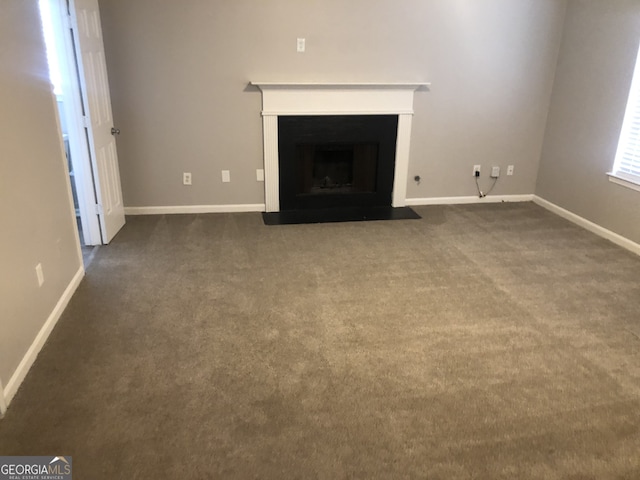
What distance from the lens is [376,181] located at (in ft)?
16.0

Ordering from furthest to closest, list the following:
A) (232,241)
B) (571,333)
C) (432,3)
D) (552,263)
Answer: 1. (432,3)
2. (232,241)
3. (552,263)
4. (571,333)

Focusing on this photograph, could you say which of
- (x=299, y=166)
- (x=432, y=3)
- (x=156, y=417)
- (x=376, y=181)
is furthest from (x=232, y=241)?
(x=432, y=3)

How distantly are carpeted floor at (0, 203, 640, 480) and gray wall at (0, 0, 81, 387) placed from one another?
0.75 ft

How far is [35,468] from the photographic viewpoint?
185cm

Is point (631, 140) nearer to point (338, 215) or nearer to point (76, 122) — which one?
point (338, 215)

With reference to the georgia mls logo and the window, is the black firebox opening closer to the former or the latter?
the window

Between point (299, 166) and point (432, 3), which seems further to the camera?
point (299, 166)

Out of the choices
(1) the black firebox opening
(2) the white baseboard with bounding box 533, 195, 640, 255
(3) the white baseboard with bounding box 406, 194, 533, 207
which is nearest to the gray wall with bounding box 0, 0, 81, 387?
(1) the black firebox opening

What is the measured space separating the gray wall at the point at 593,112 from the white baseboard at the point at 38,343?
4196 mm

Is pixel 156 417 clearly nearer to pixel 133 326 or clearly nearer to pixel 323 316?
pixel 133 326

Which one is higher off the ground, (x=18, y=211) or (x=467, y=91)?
(x=467, y=91)

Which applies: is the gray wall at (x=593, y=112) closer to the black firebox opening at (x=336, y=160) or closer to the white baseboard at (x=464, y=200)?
the white baseboard at (x=464, y=200)

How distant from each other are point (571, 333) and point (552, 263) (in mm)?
1037

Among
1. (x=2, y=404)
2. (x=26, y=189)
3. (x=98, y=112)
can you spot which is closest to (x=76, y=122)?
(x=98, y=112)
